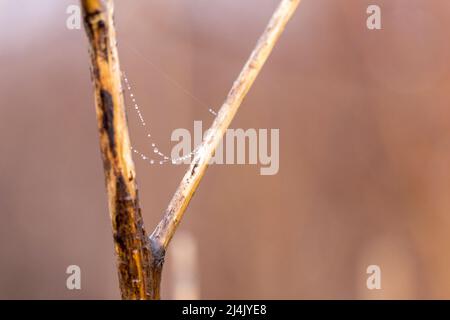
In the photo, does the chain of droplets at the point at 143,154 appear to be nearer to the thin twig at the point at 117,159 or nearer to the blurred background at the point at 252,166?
the blurred background at the point at 252,166

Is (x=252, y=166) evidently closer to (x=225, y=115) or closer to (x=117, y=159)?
(x=225, y=115)

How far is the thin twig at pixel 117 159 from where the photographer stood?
0.64 m

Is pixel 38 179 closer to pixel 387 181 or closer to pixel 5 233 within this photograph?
pixel 5 233

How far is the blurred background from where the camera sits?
1859 mm

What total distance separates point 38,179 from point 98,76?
1308 millimetres

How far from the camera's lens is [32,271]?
1869 mm

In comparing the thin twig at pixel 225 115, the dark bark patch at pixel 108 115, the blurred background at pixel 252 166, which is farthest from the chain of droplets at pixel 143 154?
the dark bark patch at pixel 108 115

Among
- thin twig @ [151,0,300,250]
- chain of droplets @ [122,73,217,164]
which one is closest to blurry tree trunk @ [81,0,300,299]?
thin twig @ [151,0,300,250]

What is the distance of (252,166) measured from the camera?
1914 millimetres

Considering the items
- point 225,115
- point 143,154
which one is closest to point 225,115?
point 225,115

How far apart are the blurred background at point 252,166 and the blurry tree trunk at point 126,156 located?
1.09 metres

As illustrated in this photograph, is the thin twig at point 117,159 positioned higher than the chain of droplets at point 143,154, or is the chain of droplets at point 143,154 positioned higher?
the chain of droplets at point 143,154

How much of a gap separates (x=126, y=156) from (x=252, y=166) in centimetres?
125
